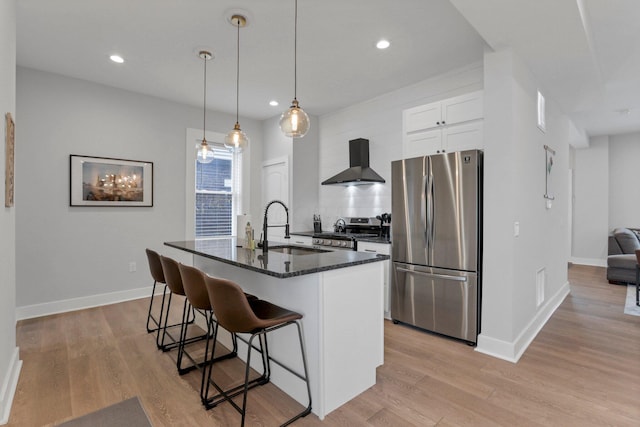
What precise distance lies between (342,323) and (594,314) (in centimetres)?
363

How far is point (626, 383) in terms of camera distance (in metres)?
2.33

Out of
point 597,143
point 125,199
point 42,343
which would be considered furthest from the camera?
point 597,143

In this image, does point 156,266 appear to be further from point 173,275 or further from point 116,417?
point 116,417

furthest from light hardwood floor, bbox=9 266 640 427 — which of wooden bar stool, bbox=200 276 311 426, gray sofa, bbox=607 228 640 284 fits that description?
gray sofa, bbox=607 228 640 284

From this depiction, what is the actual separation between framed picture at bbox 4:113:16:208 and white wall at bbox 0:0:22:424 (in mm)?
53

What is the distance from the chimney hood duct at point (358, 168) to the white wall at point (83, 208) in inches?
97.4

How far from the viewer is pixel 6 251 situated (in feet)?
6.88

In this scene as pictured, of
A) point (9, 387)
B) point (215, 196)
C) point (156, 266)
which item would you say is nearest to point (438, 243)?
point (156, 266)

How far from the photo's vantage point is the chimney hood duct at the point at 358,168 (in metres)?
4.38

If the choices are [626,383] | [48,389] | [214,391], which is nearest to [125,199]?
[48,389]

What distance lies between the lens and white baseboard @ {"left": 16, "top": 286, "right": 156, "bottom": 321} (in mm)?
3736

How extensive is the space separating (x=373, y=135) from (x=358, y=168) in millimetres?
566

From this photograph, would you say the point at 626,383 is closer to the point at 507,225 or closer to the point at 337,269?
the point at 507,225

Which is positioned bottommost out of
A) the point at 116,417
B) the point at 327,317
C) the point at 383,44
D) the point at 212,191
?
the point at 116,417
